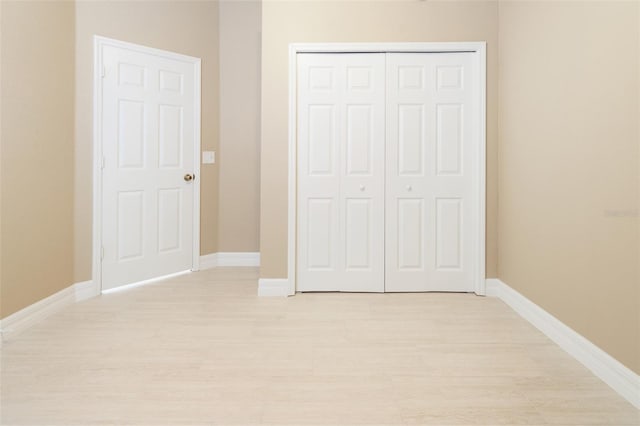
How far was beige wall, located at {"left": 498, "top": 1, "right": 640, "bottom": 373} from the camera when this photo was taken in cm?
235

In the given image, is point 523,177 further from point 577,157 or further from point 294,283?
point 294,283

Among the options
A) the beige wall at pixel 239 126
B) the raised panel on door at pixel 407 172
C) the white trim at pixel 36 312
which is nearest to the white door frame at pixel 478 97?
the raised panel on door at pixel 407 172

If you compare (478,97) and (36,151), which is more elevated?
(478,97)

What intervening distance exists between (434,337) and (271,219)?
1748 mm

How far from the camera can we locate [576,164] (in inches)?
111

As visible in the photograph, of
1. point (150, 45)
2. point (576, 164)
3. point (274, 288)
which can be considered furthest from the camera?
point (150, 45)

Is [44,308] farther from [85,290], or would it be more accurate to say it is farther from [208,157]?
[208,157]

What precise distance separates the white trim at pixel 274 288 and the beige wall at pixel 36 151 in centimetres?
152

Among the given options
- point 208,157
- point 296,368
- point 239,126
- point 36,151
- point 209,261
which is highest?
point 239,126

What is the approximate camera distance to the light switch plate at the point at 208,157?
17.3 ft

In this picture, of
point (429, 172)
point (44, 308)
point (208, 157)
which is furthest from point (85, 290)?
point (429, 172)

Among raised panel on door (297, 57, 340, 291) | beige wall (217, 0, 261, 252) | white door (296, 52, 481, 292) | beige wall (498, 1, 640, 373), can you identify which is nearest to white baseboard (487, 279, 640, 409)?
beige wall (498, 1, 640, 373)

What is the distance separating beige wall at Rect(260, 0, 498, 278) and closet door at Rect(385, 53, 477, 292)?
0.53ft

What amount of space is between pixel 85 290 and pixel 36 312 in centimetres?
67
